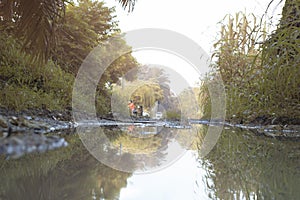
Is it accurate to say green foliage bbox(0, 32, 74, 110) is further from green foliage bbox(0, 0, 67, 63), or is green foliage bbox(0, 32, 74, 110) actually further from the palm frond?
the palm frond

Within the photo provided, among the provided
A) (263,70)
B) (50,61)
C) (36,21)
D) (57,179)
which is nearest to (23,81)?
(50,61)

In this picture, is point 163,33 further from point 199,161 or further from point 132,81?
point 199,161

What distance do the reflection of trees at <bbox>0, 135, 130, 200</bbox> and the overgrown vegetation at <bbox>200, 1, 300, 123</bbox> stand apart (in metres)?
1.61

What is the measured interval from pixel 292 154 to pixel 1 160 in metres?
1.24

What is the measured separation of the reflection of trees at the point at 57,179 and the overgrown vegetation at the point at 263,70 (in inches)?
63.4

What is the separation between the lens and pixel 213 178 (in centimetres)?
95

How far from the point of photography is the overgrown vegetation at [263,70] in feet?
7.40

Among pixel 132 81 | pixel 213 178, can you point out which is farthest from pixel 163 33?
pixel 213 178

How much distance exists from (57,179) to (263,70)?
2.44m

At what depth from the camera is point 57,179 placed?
2.73 feet

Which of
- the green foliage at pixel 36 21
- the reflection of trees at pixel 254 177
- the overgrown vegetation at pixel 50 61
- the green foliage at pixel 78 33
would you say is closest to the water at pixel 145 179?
the reflection of trees at pixel 254 177

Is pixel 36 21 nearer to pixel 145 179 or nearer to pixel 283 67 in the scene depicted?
pixel 283 67

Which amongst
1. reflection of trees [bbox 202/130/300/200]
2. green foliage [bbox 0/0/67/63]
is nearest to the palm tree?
green foliage [bbox 0/0/67/63]

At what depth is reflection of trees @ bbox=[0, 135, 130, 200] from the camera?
2.22 ft
